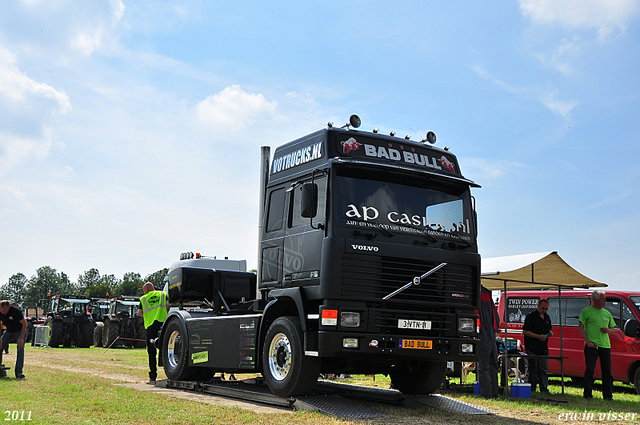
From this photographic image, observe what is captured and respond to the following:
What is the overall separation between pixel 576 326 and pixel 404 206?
6929 mm

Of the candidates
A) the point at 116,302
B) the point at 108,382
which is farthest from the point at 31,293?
the point at 108,382

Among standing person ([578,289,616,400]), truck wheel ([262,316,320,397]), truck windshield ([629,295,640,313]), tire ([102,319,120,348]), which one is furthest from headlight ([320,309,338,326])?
tire ([102,319,120,348])

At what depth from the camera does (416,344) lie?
26.1 feet

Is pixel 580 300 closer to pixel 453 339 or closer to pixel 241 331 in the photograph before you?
pixel 453 339

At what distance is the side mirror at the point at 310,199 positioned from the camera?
26.1ft

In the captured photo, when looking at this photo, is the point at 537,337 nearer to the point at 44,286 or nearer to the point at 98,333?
the point at 98,333

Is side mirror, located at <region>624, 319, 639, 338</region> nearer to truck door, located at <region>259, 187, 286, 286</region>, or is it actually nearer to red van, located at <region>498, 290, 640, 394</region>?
red van, located at <region>498, 290, 640, 394</region>

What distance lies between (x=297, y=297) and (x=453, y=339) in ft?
6.92

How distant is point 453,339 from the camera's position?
823 cm

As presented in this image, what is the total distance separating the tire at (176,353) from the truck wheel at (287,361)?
275cm

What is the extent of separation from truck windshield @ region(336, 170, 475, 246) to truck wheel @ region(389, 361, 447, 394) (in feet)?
6.81

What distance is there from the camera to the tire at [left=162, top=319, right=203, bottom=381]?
10910 millimetres

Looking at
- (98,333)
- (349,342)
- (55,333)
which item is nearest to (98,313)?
(98,333)

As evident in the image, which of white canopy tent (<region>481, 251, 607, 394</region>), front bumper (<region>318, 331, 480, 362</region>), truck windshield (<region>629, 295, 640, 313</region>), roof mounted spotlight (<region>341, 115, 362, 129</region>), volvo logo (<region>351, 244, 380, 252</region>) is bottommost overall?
front bumper (<region>318, 331, 480, 362</region>)
